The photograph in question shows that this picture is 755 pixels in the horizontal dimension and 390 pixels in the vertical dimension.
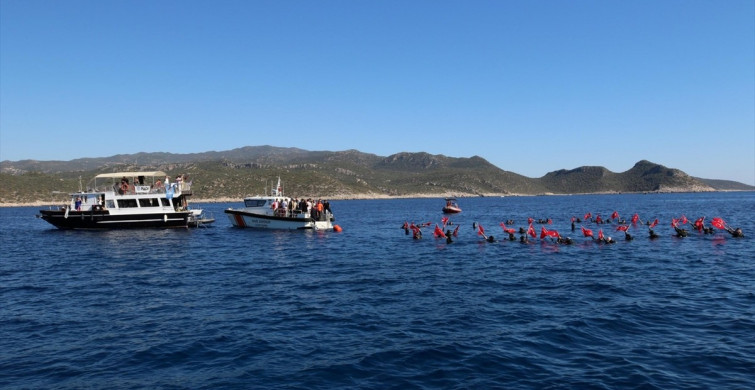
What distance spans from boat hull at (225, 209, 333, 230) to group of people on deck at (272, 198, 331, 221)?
2.11ft

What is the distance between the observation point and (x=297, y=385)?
11.2 meters

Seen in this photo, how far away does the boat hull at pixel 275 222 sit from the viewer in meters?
53.0

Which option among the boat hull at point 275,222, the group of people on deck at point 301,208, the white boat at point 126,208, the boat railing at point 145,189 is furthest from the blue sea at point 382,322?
the boat railing at point 145,189

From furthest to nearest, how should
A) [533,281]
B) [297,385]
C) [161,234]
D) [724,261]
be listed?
[161,234] < [724,261] < [533,281] < [297,385]

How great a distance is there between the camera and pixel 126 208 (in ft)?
178

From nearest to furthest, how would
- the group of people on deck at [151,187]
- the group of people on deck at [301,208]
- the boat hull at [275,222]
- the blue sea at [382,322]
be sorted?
1. the blue sea at [382,322]
2. the boat hull at [275,222]
3. the group of people on deck at [301,208]
4. the group of people on deck at [151,187]

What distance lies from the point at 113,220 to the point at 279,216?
17.7 metres

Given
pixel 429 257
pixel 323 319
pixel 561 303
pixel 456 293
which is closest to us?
pixel 323 319

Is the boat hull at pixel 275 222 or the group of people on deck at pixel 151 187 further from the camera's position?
the group of people on deck at pixel 151 187

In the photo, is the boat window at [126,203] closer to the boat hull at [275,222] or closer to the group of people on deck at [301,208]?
the boat hull at [275,222]

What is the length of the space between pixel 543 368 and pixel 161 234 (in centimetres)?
4595

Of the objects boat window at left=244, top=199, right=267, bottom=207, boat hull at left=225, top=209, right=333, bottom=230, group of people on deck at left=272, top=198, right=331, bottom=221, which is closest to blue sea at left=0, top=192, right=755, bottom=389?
boat hull at left=225, top=209, right=333, bottom=230

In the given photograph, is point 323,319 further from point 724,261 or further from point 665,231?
point 665,231

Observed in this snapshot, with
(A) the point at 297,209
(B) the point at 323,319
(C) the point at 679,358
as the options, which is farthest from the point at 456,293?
(A) the point at 297,209
